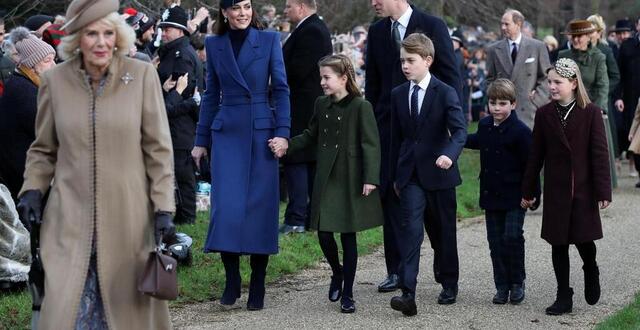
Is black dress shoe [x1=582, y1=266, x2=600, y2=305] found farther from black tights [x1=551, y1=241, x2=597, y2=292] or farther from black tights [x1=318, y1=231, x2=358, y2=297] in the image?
black tights [x1=318, y1=231, x2=358, y2=297]

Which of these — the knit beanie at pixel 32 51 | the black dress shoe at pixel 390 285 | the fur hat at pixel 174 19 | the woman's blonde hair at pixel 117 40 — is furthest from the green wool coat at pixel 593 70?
the woman's blonde hair at pixel 117 40

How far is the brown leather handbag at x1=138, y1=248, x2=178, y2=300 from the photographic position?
561cm

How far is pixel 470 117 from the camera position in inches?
1070

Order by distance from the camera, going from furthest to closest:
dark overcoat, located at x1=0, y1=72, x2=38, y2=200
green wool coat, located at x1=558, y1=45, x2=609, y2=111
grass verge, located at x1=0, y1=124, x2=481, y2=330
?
1. green wool coat, located at x1=558, y1=45, x2=609, y2=111
2. dark overcoat, located at x1=0, y1=72, x2=38, y2=200
3. grass verge, located at x1=0, y1=124, x2=481, y2=330

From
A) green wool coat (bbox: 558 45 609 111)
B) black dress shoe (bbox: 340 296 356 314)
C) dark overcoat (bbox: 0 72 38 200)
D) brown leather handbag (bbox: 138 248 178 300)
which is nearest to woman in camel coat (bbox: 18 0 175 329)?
brown leather handbag (bbox: 138 248 178 300)

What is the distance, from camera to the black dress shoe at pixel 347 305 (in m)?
8.15

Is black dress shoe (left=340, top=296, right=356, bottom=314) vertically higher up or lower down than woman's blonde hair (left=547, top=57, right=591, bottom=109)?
lower down

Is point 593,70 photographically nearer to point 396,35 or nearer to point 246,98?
point 396,35

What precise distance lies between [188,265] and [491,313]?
2.46 metres

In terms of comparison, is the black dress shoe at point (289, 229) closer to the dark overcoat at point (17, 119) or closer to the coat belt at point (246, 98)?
the dark overcoat at point (17, 119)

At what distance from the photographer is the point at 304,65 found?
1079 cm

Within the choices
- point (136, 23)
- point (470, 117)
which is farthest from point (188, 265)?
point (470, 117)

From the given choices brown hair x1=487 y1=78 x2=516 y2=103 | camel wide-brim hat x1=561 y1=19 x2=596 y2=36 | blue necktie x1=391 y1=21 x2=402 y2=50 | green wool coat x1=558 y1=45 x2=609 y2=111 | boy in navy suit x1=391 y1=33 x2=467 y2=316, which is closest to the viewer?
boy in navy suit x1=391 y1=33 x2=467 y2=316

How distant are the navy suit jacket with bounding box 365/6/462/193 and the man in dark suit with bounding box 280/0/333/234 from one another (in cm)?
171
